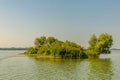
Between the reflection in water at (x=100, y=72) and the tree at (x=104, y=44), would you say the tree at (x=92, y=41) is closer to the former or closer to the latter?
the tree at (x=104, y=44)

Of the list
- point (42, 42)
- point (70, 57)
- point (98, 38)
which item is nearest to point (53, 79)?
point (70, 57)

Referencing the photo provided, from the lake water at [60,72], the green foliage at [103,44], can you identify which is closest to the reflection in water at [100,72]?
the lake water at [60,72]

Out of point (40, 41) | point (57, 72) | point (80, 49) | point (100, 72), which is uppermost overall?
point (40, 41)

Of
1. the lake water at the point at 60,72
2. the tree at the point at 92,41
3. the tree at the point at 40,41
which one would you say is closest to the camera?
the lake water at the point at 60,72

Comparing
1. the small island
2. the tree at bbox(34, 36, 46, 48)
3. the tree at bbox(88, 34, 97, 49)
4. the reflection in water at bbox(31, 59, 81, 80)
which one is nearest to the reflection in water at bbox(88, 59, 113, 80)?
the reflection in water at bbox(31, 59, 81, 80)

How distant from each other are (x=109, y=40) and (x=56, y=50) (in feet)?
74.0

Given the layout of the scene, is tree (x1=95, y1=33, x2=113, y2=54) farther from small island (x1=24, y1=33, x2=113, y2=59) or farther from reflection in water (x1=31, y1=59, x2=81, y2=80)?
reflection in water (x1=31, y1=59, x2=81, y2=80)

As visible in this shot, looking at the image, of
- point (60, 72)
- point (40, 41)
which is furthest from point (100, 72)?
point (40, 41)

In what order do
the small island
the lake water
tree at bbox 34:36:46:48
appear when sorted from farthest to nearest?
tree at bbox 34:36:46:48
the small island
the lake water

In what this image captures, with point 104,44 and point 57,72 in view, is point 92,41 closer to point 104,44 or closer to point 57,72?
point 104,44

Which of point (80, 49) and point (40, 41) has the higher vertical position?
point (40, 41)

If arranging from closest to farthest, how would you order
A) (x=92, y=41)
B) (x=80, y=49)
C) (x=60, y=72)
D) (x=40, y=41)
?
(x=60, y=72) < (x=80, y=49) < (x=92, y=41) < (x=40, y=41)

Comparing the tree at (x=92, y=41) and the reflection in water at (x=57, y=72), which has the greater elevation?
the tree at (x=92, y=41)

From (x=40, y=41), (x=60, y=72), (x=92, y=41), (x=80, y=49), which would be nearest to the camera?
(x=60, y=72)
